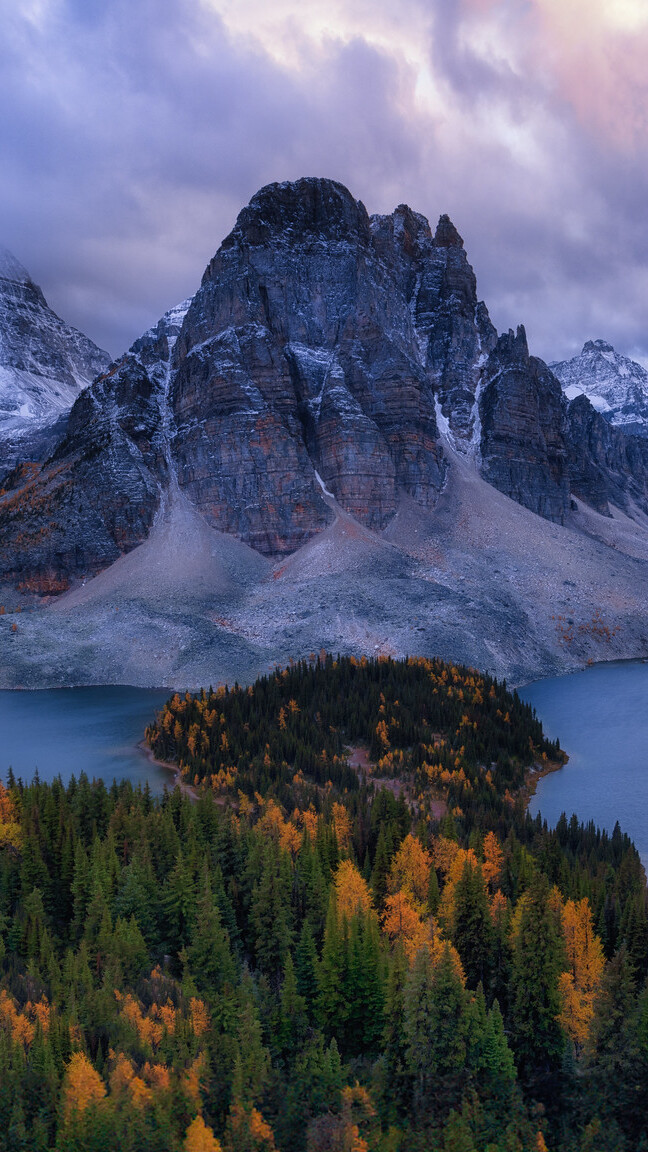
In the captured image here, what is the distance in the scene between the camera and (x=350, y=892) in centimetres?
2872

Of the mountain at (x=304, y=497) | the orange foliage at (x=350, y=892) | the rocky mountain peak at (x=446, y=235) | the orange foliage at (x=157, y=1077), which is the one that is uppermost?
the rocky mountain peak at (x=446, y=235)

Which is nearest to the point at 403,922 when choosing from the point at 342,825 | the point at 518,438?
the point at 342,825

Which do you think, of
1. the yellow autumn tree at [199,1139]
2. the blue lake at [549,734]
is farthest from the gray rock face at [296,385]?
the yellow autumn tree at [199,1139]

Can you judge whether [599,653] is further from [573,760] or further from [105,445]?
[105,445]

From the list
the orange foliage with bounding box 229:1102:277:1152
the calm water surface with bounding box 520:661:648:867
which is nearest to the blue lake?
the calm water surface with bounding box 520:661:648:867

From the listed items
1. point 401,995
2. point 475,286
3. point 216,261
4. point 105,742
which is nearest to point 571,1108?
point 401,995

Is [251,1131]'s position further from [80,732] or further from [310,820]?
[80,732]

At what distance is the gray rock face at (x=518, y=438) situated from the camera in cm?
12700

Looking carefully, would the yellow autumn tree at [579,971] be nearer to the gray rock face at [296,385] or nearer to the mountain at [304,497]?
the mountain at [304,497]

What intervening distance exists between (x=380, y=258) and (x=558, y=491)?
181 ft

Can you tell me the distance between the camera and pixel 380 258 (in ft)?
435

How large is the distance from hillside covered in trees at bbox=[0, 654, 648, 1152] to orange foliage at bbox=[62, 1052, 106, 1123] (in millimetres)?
54

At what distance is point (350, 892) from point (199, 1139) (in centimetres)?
1226

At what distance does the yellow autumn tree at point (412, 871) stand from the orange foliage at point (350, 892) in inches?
63.1
